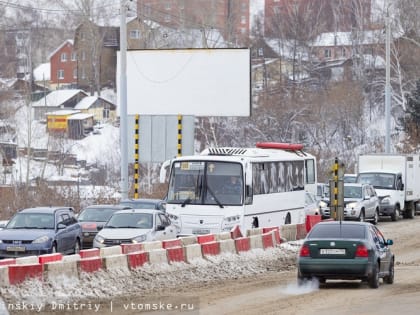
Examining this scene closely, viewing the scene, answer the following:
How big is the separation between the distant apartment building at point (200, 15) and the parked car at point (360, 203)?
55799 mm

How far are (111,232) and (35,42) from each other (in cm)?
10693

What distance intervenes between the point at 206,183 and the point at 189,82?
662 inches

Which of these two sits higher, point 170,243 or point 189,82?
point 189,82

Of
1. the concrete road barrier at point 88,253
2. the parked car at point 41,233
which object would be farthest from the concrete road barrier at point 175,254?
the parked car at point 41,233

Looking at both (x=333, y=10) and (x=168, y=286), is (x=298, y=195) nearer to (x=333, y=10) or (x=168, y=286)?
(x=168, y=286)

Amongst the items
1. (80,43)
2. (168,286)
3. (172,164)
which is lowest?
(168,286)

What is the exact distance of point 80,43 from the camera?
113 meters

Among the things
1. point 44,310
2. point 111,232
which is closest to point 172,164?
point 111,232

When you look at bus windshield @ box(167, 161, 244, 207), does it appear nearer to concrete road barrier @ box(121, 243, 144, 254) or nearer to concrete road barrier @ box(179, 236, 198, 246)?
concrete road barrier @ box(179, 236, 198, 246)

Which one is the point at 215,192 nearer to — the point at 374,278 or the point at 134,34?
the point at 374,278

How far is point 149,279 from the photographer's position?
21453 mm

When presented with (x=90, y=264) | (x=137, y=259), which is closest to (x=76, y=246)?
(x=137, y=259)

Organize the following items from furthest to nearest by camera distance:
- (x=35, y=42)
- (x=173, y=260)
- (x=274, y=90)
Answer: (x=35, y=42) < (x=274, y=90) < (x=173, y=260)

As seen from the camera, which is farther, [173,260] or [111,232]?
[111,232]
